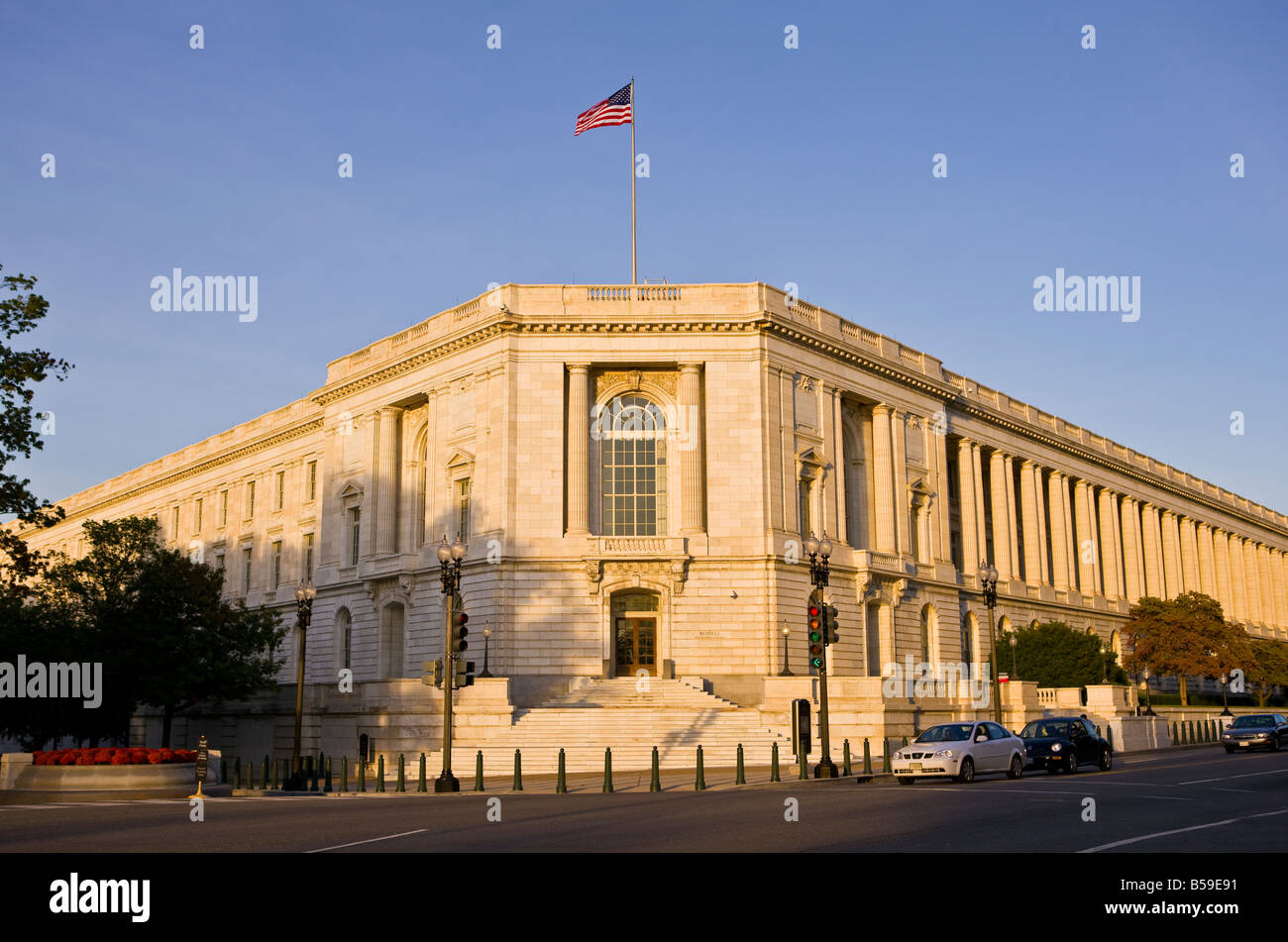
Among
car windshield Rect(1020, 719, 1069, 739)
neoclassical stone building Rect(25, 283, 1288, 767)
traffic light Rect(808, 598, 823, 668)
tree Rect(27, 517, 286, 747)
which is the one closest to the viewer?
traffic light Rect(808, 598, 823, 668)

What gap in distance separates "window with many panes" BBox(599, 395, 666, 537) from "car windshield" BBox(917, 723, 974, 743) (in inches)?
952

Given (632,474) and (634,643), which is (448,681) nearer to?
(634,643)

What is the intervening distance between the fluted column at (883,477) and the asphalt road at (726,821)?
30082mm

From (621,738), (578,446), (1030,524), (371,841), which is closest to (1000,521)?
(1030,524)

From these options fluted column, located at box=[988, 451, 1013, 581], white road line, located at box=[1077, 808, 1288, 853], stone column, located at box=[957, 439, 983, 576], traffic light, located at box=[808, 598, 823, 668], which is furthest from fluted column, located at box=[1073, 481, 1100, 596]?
white road line, located at box=[1077, 808, 1288, 853]

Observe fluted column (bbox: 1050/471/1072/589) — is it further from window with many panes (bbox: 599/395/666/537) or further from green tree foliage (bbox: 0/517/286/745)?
green tree foliage (bbox: 0/517/286/745)

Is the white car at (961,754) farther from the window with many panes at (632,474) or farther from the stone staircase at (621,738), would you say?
the window with many panes at (632,474)

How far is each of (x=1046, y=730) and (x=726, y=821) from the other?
57.6ft

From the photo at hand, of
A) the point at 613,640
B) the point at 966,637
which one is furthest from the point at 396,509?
the point at 966,637

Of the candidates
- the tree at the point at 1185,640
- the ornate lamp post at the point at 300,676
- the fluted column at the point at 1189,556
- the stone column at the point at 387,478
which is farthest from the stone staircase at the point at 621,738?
the fluted column at the point at 1189,556

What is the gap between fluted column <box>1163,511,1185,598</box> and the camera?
9019cm

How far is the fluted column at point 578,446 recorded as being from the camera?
50.7 metres
